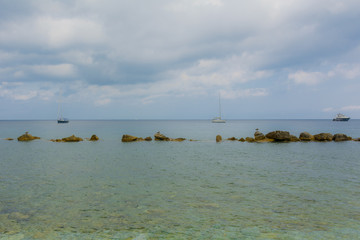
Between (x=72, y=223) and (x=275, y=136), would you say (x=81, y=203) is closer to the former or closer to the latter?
(x=72, y=223)

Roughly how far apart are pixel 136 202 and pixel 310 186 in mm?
13220

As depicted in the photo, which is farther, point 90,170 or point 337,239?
point 90,170

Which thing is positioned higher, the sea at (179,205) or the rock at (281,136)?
the rock at (281,136)

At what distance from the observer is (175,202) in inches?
567

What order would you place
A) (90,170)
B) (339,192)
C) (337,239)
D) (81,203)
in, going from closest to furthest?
(337,239) → (81,203) → (339,192) → (90,170)

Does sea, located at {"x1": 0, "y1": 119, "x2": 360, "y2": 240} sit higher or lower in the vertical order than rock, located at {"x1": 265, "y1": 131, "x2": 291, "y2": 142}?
lower

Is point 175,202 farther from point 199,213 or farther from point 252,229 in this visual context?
point 252,229

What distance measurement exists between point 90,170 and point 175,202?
566 inches

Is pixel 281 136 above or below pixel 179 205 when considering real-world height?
above

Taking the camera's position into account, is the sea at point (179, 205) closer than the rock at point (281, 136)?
Yes

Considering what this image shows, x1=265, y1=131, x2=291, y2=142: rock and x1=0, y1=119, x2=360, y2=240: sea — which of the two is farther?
x1=265, y1=131, x2=291, y2=142: rock

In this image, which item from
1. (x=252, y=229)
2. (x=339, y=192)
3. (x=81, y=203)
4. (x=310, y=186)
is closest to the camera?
(x=252, y=229)

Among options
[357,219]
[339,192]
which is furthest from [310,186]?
[357,219]

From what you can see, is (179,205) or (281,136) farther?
(281,136)
